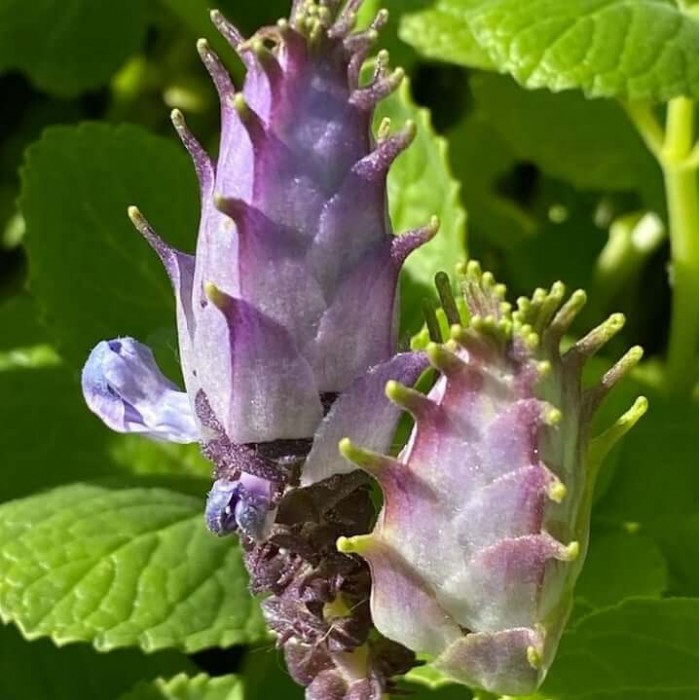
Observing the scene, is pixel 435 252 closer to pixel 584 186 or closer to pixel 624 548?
pixel 624 548

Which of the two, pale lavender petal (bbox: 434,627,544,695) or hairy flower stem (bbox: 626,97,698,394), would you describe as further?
hairy flower stem (bbox: 626,97,698,394)

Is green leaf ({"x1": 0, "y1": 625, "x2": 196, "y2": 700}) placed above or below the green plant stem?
below

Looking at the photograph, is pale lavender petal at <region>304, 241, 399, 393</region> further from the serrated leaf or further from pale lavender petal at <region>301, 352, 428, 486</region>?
the serrated leaf

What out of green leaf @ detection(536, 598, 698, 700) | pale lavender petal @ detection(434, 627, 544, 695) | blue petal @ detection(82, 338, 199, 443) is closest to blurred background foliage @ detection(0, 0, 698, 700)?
green leaf @ detection(536, 598, 698, 700)

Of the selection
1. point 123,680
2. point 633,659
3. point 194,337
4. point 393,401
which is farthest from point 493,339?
point 123,680

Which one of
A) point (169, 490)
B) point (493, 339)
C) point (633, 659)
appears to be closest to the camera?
point (493, 339)

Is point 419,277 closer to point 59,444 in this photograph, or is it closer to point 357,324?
point 59,444
